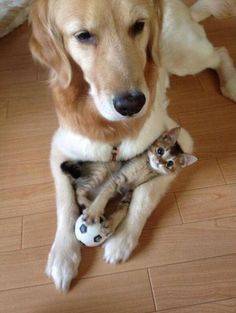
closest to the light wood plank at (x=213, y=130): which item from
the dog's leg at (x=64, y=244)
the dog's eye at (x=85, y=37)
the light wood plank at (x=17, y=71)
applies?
the dog's leg at (x=64, y=244)

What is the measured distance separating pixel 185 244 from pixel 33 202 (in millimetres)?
584

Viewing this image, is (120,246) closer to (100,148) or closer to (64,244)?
(64,244)

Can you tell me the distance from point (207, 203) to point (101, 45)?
2.29ft

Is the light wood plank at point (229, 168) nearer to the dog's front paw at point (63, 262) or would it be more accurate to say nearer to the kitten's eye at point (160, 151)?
the kitten's eye at point (160, 151)

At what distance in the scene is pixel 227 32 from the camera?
1997 mm

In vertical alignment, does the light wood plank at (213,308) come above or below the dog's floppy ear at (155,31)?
below

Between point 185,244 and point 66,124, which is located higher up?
point 66,124

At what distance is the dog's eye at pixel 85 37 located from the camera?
1.02m

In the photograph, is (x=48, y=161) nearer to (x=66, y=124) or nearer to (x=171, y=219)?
(x=66, y=124)

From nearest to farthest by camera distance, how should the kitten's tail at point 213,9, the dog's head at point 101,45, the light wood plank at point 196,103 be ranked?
the dog's head at point 101,45 < the light wood plank at point 196,103 < the kitten's tail at point 213,9

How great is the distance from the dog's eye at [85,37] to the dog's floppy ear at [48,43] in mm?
83

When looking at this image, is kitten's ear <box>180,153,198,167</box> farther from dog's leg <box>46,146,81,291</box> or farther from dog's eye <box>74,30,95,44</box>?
dog's eye <box>74,30,95,44</box>

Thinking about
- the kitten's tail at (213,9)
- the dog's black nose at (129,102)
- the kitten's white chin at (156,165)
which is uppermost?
the dog's black nose at (129,102)

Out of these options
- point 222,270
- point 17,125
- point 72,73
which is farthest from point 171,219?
point 17,125
